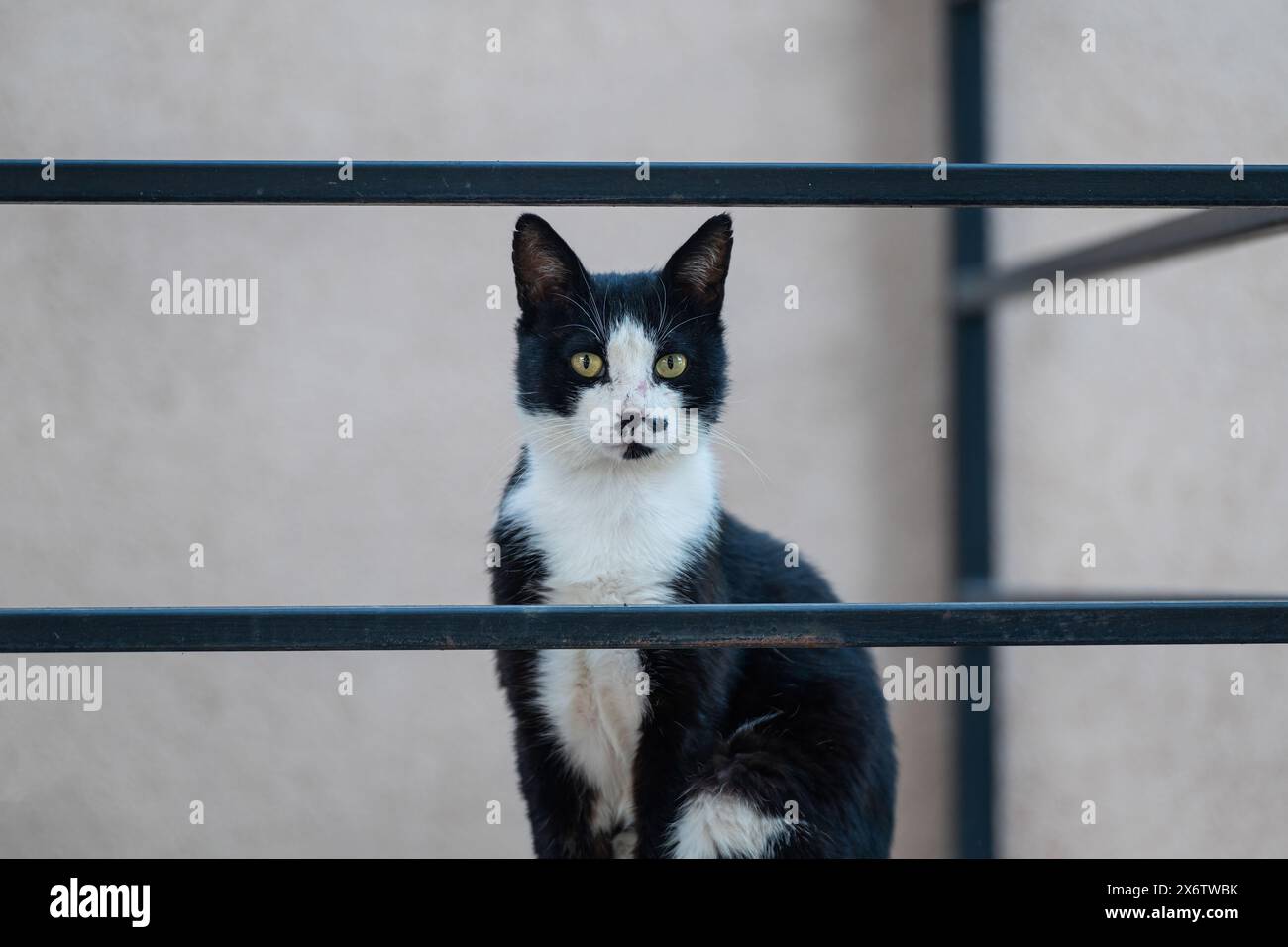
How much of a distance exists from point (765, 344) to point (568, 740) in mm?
1185

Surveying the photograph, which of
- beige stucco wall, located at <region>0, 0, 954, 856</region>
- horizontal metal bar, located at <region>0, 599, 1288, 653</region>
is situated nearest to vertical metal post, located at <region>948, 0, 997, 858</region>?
beige stucco wall, located at <region>0, 0, 954, 856</region>

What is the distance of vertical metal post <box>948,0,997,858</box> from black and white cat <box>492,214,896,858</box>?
1.00m

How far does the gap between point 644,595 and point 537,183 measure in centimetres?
45

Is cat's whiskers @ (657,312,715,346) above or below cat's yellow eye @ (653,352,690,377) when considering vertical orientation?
above

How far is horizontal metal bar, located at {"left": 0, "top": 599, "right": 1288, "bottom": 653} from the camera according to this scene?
2.67 ft

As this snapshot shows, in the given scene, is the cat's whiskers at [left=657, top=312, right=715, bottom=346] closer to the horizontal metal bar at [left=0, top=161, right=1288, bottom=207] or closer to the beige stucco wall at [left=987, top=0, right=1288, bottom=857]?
the horizontal metal bar at [left=0, top=161, right=1288, bottom=207]

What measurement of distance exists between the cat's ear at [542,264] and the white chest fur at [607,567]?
18 cm

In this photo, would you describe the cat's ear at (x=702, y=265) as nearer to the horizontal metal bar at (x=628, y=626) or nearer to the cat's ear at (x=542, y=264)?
the cat's ear at (x=542, y=264)

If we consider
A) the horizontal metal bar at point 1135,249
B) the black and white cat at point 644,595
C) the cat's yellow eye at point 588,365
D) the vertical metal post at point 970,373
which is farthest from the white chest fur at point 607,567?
the vertical metal post at point 970,373

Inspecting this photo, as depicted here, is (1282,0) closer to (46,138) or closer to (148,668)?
(46,138)

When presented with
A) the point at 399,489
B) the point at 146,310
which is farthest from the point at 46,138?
the point at 399,489

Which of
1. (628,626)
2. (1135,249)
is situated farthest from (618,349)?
(1135,249)

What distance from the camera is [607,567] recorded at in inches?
44.2

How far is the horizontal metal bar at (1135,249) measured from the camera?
47.1 inches
